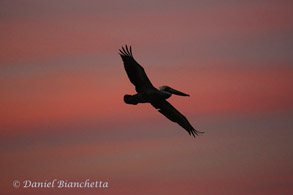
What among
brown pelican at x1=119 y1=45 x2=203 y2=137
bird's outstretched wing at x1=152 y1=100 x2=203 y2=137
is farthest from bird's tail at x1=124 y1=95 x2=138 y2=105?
bird's outstretched wing at x1=152 y1=100 x2=203 y2=137

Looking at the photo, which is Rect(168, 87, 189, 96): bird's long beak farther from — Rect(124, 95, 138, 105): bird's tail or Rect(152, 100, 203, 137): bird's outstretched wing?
Rect(124, 95, 138, 105): bird's tail

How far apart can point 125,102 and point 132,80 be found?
1.02 m

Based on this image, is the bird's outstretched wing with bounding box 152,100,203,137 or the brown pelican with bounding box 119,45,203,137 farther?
the bird's outstretched wing with bounding box 152,100,203,137

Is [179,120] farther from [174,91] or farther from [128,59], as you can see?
[128,59]

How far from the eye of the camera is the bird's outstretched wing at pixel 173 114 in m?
35.2

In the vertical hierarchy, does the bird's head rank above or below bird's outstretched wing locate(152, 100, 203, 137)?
above

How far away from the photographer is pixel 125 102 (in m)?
33.1

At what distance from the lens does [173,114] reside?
35531 mm

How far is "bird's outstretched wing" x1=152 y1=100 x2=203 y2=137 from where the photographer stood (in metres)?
35.2

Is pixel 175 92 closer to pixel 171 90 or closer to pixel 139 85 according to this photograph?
pixel 171 90

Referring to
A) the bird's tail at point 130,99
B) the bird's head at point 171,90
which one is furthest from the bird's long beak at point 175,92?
the bird's tail at point 130,99

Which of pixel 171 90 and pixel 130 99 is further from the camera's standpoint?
pixel 171 90

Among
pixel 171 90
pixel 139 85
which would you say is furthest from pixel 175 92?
pixel 139 85

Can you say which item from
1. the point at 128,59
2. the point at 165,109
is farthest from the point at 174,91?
the point at 128,59
